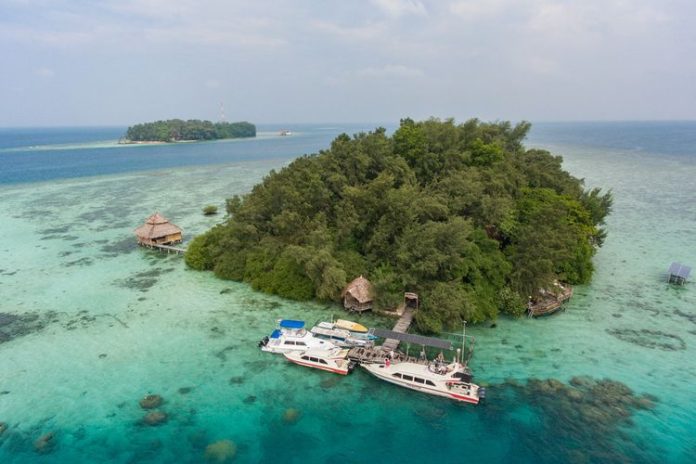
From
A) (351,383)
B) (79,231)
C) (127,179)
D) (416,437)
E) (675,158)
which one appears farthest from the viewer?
(675,158)

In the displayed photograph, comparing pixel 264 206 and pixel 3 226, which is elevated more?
pixel 264 206

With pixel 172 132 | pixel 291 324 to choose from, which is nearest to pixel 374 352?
pixel 291 324

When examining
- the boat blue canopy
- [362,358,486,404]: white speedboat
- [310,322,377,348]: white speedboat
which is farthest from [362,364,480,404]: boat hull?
the boat blue canopy

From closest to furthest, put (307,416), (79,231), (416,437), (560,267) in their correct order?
1. (416,437)
2. (307,416)
3. (560,267)
4. (79,231)

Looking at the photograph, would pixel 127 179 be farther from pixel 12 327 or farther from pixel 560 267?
pixel 560 267

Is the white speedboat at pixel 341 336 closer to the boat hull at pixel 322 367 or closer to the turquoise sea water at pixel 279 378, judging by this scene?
the boat hull at pixel 322 367

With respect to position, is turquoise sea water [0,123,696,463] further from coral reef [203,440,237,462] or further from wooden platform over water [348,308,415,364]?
wooden platform over water [348,308,415,364]

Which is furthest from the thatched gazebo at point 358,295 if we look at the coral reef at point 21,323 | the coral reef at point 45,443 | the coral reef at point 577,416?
the coral reef at point 21,323

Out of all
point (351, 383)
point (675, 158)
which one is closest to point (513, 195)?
point (351, 383)
